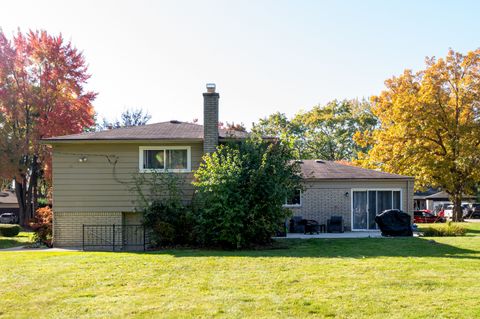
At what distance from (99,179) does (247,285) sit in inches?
434

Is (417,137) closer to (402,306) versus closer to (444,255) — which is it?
(444,255)

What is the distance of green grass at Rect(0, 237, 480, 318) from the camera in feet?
22.8

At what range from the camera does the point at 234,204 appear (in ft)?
49.0

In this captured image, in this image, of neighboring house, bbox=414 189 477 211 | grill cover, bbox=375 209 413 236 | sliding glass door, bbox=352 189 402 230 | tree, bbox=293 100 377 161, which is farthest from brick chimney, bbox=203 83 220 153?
neighboring house, bbox=414 189 477 211

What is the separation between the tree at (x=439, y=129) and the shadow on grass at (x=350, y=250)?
747 inches

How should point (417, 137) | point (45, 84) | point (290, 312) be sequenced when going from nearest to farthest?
1. point (290, 312)
2. point (45, 84)
3. point (417, 137)

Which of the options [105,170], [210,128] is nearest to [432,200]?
[210,128]

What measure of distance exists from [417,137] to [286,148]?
69.6 feet

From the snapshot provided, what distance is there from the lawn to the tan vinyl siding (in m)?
4.74

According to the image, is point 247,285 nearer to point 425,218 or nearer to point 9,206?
point 425,218

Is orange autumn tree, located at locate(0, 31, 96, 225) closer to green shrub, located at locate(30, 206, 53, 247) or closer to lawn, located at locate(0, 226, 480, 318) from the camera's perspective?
green shrub, located at locate(30, 206, 53, 247)

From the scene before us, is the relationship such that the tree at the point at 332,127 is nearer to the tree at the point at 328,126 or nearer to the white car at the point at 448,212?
the tree at the point at 328,126

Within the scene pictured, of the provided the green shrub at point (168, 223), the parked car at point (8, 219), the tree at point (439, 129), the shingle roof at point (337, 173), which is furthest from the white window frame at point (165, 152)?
the parked car at point (8, 219)

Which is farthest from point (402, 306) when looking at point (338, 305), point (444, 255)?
point (444, 255)
